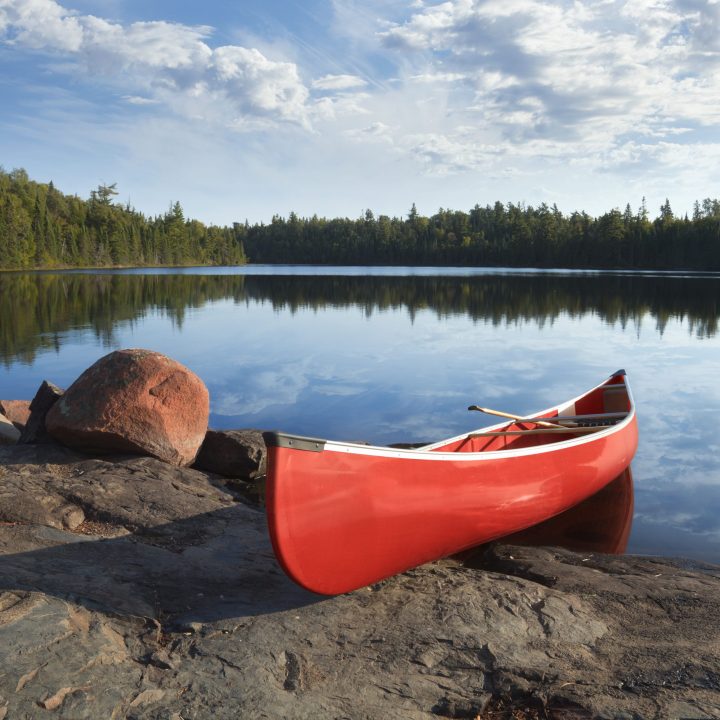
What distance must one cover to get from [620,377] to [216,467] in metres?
7.35

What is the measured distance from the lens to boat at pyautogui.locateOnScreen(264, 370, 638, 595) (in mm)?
4887

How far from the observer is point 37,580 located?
4.98 meters

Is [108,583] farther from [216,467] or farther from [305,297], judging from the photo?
[305,297]

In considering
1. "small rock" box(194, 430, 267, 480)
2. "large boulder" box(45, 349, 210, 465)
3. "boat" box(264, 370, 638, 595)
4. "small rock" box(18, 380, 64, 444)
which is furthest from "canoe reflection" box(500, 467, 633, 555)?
"small rock" box(18, 380, 64, 444)

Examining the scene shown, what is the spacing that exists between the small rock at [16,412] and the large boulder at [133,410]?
273cm

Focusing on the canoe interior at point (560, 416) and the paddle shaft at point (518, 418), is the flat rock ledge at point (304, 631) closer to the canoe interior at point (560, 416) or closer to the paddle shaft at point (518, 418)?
the canoe interior at point (560, 416)

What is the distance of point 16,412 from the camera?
11.5 meters

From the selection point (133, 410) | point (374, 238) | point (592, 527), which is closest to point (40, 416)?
point (133, 410)

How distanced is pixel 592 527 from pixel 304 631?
16.7ft

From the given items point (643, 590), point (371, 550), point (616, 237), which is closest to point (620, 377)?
point (643, 590)

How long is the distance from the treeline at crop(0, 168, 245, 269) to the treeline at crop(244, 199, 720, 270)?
31.5 metres

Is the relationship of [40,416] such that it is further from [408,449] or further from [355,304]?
[355,304]

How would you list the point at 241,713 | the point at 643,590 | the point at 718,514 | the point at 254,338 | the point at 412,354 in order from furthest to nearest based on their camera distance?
the point at 254,338 → the point at 412,354 → the point at 718,514 → the point at 643,590 → the point at 241,713

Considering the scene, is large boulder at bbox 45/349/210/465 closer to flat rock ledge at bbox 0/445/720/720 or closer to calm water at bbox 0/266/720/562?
flat rock ledge at bbox 0/445/720/720
